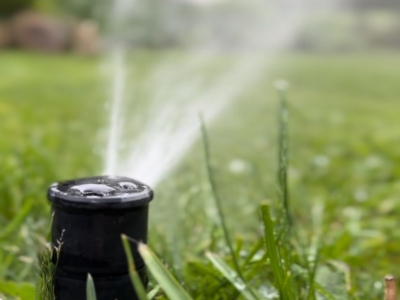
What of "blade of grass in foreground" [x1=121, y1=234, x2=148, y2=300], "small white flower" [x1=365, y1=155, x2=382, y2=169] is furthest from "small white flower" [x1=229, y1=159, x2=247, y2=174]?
"blade of grass in foreground" [x1=121, y1=234, x2=148, y2=300]

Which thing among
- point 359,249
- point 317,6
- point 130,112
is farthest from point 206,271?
point 317,6

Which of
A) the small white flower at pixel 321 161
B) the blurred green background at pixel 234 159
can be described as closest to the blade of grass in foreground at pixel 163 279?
the blurred green background at pixel 234 159

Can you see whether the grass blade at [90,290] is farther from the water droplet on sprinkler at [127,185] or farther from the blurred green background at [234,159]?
the blurred green background at [234,159]

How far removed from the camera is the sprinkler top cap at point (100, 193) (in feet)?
1.97

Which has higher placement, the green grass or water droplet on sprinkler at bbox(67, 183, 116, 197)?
water droplet on sprinkler at bbox(67, 183, 116, 197)

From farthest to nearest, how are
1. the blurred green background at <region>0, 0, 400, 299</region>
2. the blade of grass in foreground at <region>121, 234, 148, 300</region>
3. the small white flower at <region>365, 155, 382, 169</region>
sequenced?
1. the small white flower at <region>365, 155, 382, 169</region>
2. the blurred green background at <region>0, 0, 400, 299</region>
3. the blade of grass in foreground at <region>121, 234, 148, 300</region>

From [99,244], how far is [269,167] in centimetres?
158

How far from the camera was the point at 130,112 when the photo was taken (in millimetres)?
2625

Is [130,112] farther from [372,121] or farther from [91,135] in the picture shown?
[372,121]

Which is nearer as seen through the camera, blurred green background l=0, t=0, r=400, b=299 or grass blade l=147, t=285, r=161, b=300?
grass blade l=147, t=285, r=161, b=300

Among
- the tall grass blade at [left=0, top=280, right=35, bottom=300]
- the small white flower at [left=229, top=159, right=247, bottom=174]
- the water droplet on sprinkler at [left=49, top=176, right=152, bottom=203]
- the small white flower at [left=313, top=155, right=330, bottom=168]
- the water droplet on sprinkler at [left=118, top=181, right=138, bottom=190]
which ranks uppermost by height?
the water droplet on sprinkler at [left=49, top=176, right=152, bottom=203]

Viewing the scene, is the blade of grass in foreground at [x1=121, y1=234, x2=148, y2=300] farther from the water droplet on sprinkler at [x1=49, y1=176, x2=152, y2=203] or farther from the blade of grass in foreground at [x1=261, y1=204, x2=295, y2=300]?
the blade of grass in foreground at [x1=261, y1=204, x2=295, y2=300]

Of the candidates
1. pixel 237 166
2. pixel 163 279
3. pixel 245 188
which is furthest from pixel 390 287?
pixel 237 166

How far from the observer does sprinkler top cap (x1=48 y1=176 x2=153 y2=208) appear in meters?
0.60
